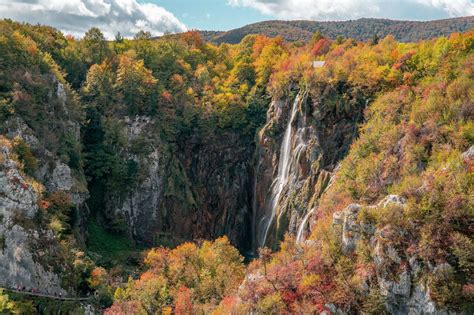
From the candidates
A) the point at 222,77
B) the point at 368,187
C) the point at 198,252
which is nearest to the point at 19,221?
the point at 198,252

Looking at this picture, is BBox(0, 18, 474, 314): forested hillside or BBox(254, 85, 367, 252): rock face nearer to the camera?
BBox(0, 18, 474, 314): forested hillside

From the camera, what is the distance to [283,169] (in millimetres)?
54625

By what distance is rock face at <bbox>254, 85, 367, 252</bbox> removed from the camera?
48688 mm

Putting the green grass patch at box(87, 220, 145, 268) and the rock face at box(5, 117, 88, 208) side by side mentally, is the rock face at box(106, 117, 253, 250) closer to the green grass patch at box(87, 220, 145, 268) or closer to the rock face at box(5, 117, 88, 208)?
the green grass patch at box(87, 220, 145, 268)

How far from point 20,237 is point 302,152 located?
29.6 meters

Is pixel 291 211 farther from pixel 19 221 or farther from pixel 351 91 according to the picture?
pixel 19 221

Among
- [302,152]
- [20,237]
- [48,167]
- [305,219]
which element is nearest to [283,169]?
[302,152]

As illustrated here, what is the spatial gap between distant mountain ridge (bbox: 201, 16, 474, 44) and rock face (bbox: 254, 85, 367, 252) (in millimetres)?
82720

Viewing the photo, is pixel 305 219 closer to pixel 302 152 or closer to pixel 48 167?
pixel 302 152

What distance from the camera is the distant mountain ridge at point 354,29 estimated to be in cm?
13112

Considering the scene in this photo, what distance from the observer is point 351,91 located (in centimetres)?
4969

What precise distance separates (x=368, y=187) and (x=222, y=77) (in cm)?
4269

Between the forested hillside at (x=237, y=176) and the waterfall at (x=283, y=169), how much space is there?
325 millimetres

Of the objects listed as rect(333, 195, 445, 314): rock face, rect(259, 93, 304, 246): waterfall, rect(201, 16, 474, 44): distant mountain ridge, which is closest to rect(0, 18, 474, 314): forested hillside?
rect(333, 195, 445, 314): rock face
